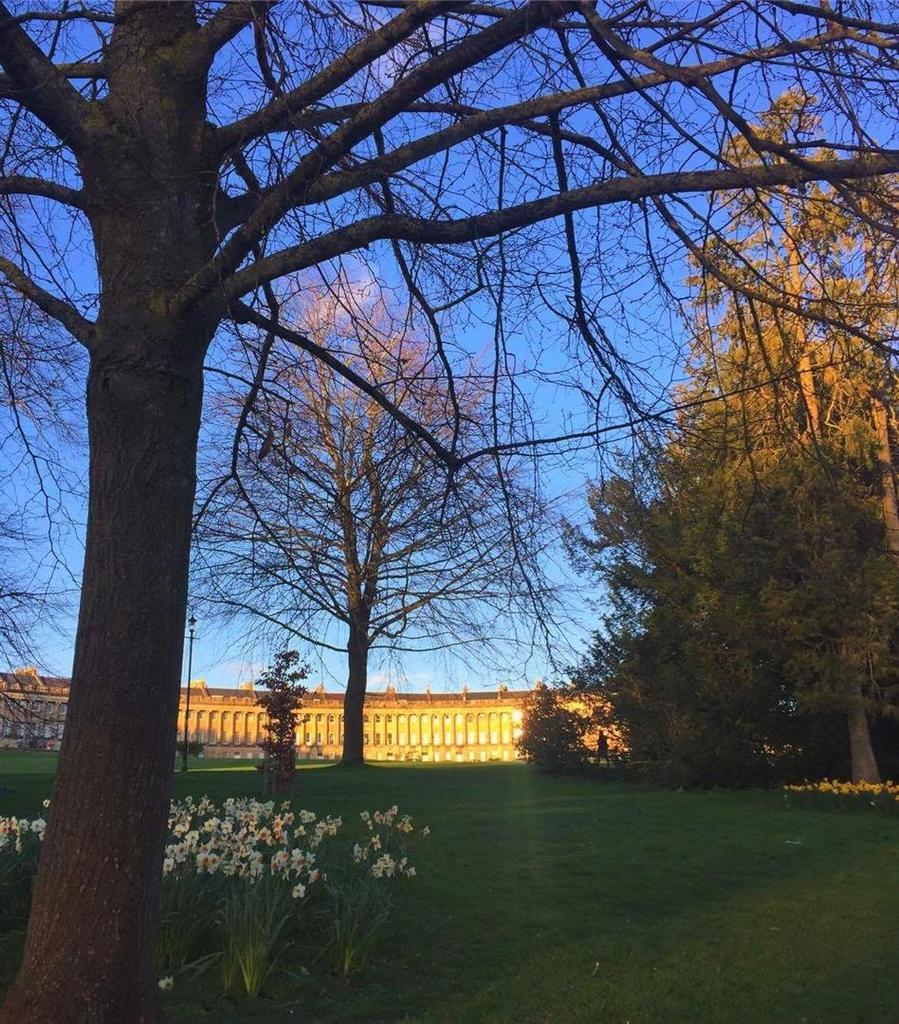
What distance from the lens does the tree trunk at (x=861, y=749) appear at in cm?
1883

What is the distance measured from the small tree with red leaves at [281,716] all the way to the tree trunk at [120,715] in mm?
14416

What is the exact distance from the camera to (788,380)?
4.42 m

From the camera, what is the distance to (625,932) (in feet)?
22.3

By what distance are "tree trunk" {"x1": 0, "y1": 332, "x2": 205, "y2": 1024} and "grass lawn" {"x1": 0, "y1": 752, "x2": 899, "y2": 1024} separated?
5.48 feet

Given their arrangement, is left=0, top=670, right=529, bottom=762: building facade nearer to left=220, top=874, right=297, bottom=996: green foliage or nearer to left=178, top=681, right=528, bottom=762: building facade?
left=178, top=681, right=528, bottom=762: building facade

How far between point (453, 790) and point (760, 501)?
17025 millimetres

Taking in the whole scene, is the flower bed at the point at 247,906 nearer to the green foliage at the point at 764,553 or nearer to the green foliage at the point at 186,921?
the green foliage at the point at 186,921

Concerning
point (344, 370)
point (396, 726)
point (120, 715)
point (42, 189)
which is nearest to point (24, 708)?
point (344, 370)

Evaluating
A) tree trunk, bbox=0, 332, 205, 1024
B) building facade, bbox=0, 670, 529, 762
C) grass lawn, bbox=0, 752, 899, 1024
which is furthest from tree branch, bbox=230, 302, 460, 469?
building facade, bbox=0, 670, 529, 762

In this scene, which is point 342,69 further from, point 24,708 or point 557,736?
point 557,736

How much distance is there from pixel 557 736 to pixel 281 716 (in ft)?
40.1

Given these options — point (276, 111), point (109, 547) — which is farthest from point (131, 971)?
point (276, 111)

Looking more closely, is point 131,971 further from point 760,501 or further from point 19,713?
point 19,713

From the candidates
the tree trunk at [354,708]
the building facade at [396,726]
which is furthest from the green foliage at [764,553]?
the building facade at [396,726]
